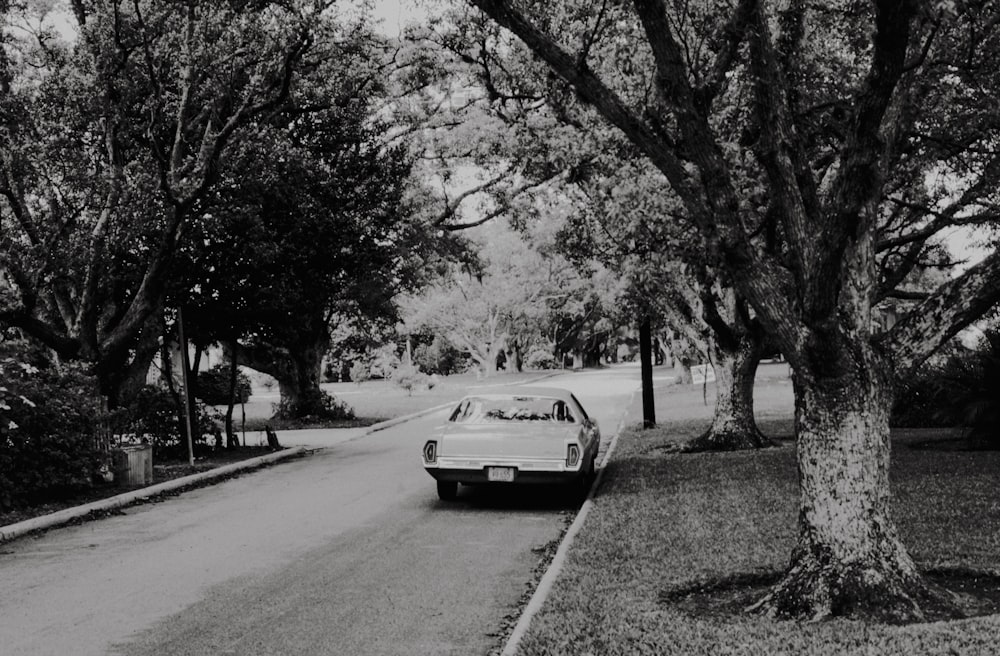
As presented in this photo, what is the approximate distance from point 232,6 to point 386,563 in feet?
35.4

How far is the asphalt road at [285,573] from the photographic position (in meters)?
6.37

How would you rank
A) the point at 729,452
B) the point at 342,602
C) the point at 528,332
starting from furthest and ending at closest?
the point at 528,332 → the point at 729,452 → the point at 342,602

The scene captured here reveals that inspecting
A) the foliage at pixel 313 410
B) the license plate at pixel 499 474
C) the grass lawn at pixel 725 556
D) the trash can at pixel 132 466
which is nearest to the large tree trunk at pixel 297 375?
the foliage at pixel 313 410

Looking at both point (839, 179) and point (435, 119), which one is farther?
point (435, 119)

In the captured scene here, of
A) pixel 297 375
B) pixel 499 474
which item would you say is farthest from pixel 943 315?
pixel 297 375

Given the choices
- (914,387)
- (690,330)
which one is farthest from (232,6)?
(914,387)

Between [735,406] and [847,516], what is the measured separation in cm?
1155

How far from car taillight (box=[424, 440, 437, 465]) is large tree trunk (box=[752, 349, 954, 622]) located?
6.22 meters

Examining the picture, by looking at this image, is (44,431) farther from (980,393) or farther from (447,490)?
(980,393)

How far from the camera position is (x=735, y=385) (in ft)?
57.9

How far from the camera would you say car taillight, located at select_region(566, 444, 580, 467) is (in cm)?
A: 1162

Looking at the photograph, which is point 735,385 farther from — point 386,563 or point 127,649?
point 127,649

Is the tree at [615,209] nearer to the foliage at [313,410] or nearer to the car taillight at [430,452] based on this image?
the car taillight at [430,452]

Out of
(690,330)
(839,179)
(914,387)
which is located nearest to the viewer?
(839,179)
